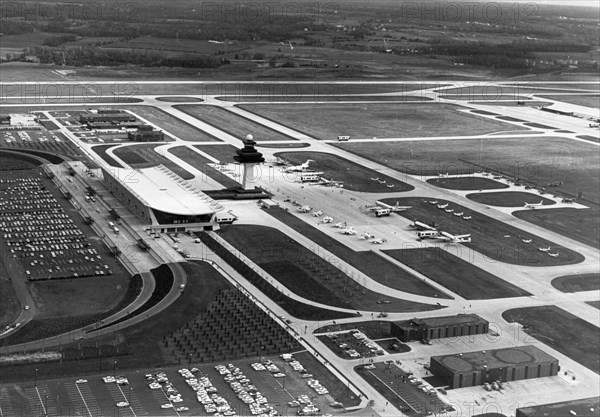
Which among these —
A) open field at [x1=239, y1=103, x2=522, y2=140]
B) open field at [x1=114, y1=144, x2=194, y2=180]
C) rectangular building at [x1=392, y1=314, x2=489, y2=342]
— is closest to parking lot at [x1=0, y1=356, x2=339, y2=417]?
rectangular building at [x1=392, y1=314, x2=489, y2=342]

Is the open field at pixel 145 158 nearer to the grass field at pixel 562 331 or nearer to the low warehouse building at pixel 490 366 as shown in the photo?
the grass field at pixel 562 331

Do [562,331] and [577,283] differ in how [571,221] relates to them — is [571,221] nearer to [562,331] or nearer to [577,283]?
[577,283]

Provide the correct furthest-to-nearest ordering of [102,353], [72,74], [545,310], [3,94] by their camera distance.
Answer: [72,74]
[3,94]
[545,310]
[102,353]

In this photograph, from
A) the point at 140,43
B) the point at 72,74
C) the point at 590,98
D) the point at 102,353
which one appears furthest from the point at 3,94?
the point at 102,353

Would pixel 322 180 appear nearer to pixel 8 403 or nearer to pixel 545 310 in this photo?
pixel 545 310

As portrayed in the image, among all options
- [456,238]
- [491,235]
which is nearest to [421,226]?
[456,238]
